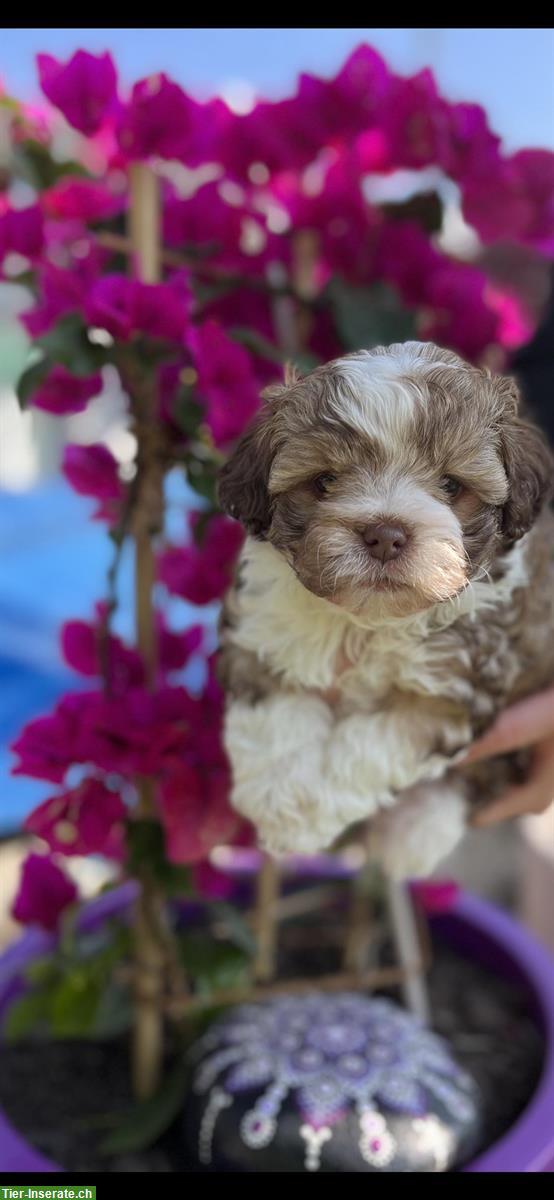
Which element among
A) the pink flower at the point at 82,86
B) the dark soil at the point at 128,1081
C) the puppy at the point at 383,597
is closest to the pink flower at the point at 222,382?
the puppy at the point at 383,597

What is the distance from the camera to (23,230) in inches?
57.8

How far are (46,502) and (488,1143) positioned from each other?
5.98 metres

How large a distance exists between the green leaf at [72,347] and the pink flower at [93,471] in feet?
0.79

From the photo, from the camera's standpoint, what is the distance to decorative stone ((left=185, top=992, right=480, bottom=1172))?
1.57 m

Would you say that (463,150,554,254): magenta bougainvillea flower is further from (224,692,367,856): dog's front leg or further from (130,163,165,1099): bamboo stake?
(224,692,367,856): dog's front leg

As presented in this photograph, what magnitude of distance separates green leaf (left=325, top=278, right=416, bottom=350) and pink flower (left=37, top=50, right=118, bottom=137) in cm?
45

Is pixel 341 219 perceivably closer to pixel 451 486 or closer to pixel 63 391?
pixel 63 391

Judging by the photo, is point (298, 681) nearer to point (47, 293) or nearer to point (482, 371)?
point (482, 371)

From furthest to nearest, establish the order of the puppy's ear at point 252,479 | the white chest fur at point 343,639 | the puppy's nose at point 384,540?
1. the white chest fur at point 343,639
2. the puppy's ear at point 252,479
3. the puppy's nose at point 384,540

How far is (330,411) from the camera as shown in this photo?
0.96 metres

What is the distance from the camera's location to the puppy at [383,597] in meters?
0.95

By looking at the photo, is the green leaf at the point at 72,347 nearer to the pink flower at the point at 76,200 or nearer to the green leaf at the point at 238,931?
the pink flower at the point at 76,200
